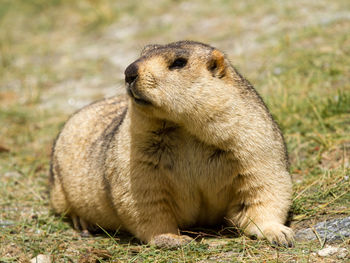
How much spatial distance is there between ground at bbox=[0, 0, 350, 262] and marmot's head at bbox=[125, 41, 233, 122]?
3.49 feet

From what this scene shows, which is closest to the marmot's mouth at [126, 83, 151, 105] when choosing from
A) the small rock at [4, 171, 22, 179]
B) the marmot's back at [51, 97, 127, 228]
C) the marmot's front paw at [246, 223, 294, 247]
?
the marmot's back at [51, 97, 127, 228]

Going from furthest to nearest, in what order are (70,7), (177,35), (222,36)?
(70,7), (177,35), (222,36)

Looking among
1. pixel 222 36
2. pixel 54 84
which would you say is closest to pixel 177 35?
pixel 222 36

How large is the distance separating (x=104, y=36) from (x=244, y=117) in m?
8.23

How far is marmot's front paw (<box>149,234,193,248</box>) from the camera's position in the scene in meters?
4.26

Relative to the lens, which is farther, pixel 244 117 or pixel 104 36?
pixel 104 36

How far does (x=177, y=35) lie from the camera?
10.5m

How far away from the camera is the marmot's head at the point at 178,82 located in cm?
383

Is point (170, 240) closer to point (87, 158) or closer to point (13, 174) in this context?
point (87, 158)

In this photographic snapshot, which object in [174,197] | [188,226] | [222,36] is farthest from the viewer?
[222,36]

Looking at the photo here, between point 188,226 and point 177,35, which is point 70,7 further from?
point 188,226

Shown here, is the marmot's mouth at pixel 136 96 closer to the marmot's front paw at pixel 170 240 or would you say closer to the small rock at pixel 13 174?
the marmot's front paw at pixel 170 240

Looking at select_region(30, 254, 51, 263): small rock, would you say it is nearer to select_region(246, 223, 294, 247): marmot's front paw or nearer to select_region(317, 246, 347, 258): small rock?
select_region(246, 223, 294, 247): marmot's front paw

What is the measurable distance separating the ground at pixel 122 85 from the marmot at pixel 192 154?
229 mm
